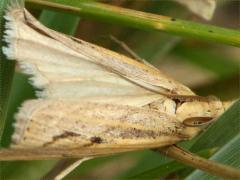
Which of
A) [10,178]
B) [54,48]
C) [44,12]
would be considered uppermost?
[44,12]

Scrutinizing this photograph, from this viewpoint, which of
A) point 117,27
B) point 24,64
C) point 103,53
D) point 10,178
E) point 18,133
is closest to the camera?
point 18,133

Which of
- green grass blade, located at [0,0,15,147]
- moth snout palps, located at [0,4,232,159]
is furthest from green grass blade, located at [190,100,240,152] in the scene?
green grass blade, located at [0,0,15,147]

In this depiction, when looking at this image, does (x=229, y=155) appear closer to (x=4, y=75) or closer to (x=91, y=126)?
(x=91, y=126)

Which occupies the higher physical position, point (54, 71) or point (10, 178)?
point (54, 71)

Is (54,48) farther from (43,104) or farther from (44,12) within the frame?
(44,12)

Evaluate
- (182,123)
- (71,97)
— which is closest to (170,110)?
(182,123)

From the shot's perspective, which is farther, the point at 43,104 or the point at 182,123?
the point at 182,123

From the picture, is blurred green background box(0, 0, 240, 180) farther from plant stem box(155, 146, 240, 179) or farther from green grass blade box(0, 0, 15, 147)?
green grass blade box(0, 0, 15, 147)
